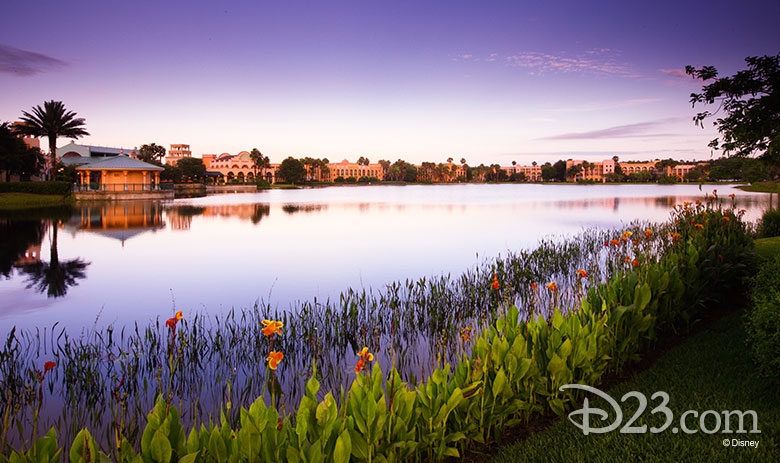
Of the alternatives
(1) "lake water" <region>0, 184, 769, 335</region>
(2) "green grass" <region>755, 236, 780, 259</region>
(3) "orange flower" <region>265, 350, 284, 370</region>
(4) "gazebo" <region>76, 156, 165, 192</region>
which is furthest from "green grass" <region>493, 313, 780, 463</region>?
(4) "gazebo" <region>76, 156, 165, 192</region>

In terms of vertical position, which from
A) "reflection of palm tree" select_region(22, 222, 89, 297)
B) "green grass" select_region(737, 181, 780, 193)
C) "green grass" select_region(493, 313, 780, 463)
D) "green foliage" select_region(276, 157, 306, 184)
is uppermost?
"green foliage" select_region(276, 157, 306, 184)

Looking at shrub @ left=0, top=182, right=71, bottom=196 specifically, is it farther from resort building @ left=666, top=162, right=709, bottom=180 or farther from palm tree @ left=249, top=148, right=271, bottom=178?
resort building @ left=666, top=162, right=709, bottom=180

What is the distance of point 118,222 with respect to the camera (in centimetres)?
2564

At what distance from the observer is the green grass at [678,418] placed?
319 centimetres

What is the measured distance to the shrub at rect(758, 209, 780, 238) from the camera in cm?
1458

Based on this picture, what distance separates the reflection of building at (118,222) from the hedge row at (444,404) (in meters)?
18.6

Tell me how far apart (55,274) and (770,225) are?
783 inches

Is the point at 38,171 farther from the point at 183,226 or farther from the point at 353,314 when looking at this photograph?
the point at 353,314

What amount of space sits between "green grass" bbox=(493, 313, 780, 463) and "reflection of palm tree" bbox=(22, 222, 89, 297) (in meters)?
10.4

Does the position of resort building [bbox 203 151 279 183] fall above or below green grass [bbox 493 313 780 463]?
above

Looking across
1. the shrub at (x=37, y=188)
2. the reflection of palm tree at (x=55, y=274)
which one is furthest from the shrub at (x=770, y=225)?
the shrub at (x=37, y=188)

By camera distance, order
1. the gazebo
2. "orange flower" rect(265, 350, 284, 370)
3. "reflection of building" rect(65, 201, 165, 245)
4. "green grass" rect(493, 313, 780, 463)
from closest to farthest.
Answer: "orange flower" rect(265, 350, 284, 370), "green grass" rect(493, 313, 780, 463), "reflection of building" rect(65, 201, 165, 245), the gazebo

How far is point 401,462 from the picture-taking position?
127 inches

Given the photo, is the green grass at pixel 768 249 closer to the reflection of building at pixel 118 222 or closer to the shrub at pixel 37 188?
the reflection of building at pixel 118 222
